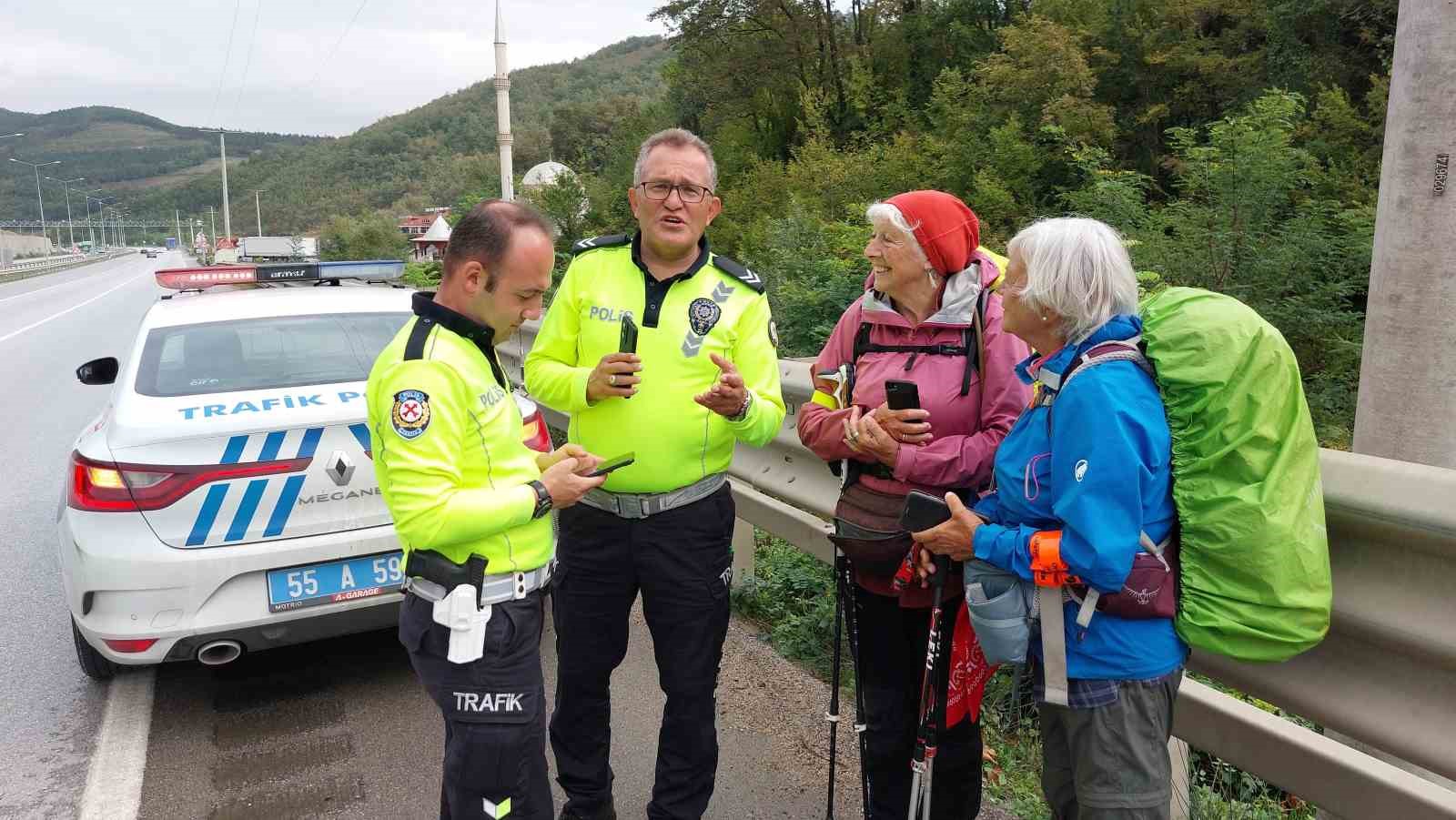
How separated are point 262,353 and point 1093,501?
11.6 feet

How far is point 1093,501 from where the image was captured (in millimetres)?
1854

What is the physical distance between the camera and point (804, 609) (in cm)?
423

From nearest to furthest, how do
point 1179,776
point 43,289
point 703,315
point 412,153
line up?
point 1179,776
point 703,315
point 43,289
point 412,153

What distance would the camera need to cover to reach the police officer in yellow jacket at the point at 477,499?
2055mm

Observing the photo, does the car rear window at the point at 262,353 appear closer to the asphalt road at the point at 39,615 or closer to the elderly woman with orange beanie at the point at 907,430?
the asphalt road at the point at 39,615

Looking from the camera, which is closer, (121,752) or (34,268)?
(121,752)

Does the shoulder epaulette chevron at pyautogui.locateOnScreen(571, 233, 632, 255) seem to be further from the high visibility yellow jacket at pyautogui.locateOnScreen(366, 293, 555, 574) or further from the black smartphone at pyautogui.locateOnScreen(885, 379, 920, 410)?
the black smartphone at pyautogui.locateOnScreen(885, 379, 920, 410)


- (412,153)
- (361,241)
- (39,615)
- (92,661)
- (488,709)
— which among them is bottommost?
(39,615)

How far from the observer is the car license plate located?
11.5 feet

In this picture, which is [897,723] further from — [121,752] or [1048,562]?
[121,752]

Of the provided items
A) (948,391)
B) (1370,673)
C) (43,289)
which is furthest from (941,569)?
(43,289)

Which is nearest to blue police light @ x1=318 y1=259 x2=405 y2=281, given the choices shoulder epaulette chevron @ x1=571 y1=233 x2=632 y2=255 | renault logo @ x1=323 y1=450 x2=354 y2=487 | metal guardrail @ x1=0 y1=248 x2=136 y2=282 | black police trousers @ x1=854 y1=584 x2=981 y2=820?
renault logo @ x1=323 y1=450 x2=354 y2=487

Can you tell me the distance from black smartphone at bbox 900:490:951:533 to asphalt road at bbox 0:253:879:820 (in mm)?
1181

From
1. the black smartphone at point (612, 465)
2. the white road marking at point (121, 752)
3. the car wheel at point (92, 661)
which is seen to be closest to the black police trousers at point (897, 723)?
the black smartphone at point (612, 465)
